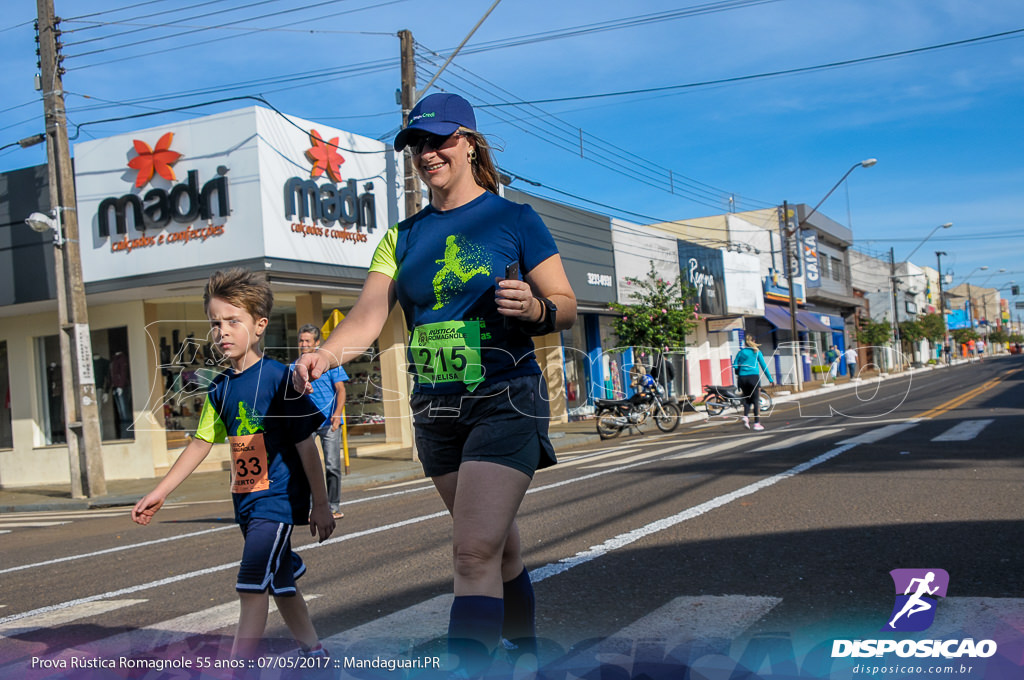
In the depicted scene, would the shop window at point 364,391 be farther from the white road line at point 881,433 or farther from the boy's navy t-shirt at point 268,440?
the boy's navy t-shirt at point 268,440

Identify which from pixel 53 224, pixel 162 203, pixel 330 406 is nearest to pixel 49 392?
pixel 162 203

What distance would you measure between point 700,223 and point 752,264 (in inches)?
211

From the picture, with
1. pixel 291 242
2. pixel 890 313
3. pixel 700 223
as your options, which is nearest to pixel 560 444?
pixel 291 242

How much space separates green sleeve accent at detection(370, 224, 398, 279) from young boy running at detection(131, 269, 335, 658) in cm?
58

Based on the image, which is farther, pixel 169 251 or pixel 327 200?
pixel 327 200

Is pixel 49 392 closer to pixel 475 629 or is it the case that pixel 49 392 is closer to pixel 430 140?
pixel 430 140

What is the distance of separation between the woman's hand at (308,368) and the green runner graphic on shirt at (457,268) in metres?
0.42

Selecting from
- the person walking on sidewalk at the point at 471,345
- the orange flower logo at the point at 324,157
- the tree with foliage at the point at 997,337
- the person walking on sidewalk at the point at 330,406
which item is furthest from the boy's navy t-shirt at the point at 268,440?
the tree with foliage at the point at 997,337

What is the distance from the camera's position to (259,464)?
333cm

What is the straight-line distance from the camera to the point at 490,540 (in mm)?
2664

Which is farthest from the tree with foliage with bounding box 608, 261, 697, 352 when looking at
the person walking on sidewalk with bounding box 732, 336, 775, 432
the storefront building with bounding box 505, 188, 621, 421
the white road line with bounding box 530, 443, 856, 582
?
the white road line with bounding box 530, 443, 856, 582

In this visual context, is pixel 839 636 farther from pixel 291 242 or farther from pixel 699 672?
pixel 291 242

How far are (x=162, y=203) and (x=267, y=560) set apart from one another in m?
14.5

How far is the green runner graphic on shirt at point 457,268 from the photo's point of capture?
289cm
